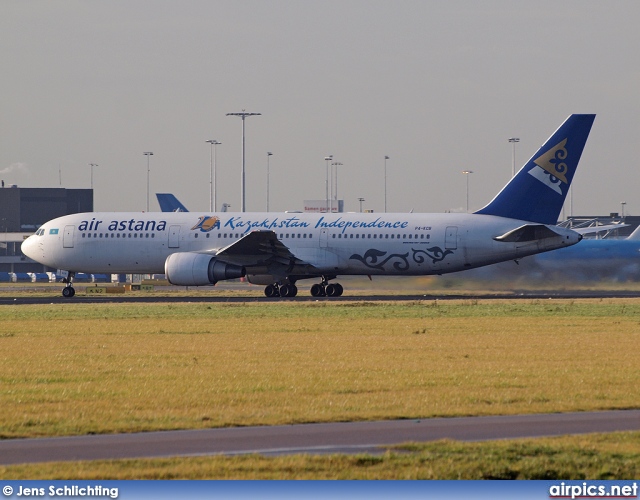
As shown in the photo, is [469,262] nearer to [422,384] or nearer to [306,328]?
[306,328]

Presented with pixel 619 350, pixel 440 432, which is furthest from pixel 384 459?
pixel 619 350

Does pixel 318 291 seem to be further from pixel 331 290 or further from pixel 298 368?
pixel 298 368

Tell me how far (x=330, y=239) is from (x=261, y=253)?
3526mm

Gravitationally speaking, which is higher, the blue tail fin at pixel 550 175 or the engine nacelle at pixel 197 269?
the blue tail fin at pixel 550 175

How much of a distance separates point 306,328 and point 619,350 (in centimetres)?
1086

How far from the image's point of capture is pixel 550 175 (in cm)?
5341

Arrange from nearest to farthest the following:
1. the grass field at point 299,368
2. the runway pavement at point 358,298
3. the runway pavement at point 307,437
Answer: the runway pavement at point 307,437, the grass field at point 299,368, the runway pavement at point 358,298

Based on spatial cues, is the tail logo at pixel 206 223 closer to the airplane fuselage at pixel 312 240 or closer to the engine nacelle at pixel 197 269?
the airplane fuselage at pixel 312 240

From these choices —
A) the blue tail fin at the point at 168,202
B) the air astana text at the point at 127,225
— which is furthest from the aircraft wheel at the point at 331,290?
the blue tail fin at the point at 168,202

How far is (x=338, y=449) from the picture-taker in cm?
1446

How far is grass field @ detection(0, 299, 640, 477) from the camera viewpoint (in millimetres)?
17859
